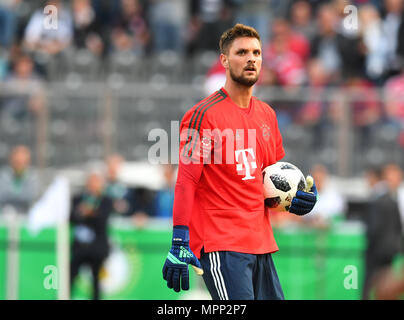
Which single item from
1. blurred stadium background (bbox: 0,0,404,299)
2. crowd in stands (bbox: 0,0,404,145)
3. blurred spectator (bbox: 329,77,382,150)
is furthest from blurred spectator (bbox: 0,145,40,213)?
blurred spectator (bbox: 329,77,382,150)

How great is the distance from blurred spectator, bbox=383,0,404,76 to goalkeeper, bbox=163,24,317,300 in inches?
307

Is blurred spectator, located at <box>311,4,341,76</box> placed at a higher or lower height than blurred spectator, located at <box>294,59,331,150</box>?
higher

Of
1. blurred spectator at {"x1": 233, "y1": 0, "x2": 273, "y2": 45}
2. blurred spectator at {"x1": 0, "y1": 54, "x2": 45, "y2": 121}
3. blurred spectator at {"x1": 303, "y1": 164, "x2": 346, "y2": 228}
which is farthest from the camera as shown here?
blurred spectator at {"x1": 233, "y1": 0, "x2": 273, "y2": 45}

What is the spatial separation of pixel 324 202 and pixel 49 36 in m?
5.02

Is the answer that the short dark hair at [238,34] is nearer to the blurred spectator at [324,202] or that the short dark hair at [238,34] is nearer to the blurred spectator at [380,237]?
the blurred spectator at [380,237]

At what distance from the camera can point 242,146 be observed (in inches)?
224

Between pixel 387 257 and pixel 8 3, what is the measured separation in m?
7.60

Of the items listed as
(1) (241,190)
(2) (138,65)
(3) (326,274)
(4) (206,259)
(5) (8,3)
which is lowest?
(3) (326,274)

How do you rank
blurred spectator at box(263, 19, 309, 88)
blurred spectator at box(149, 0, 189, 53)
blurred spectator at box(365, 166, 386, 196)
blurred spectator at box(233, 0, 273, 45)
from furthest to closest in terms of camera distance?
blurred spectator at box(149, 0, 189, 53), blurred spectator at box(233, 0, 273, 45), blurred spectator at box(263, 19, 309, 88), blurred spectator at box(365, 166, 386, 196)

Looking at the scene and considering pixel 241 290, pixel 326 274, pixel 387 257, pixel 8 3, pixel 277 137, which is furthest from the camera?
pixel 8 3

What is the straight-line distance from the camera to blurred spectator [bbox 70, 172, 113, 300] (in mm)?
12070

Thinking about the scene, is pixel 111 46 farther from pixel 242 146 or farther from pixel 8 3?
pixel 242 146

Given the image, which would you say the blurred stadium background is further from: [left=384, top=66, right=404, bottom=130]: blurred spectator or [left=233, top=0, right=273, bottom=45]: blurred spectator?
[left=233, top=0, right=273, bottom=45]: blurred spectator
